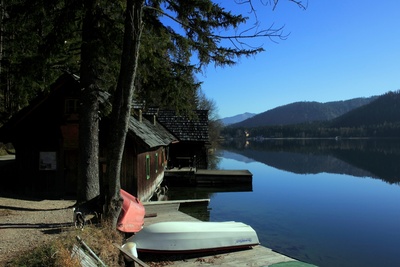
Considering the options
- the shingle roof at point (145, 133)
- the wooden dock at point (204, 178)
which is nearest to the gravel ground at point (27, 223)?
the shingle roof at point (145, 133)

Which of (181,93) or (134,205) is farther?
(181,93)

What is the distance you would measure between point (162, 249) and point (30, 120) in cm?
1062

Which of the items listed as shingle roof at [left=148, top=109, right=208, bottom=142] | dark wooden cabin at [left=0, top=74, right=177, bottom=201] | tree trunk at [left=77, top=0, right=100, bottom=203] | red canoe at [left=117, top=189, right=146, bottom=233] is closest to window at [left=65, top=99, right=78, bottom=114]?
dark wooden cabin at [left=0, top=74, right=177, bottom=201]

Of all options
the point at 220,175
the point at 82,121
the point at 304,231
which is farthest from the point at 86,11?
the point at 220,175

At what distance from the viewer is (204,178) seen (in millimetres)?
29797

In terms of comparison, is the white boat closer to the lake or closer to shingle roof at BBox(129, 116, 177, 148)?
the lake

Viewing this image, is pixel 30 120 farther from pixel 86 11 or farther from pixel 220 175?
pixel 220 175

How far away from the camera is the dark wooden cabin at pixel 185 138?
34438 millimetres

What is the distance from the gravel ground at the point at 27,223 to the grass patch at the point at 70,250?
2.04 ft

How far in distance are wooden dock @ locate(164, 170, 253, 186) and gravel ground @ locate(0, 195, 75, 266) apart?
15.4m

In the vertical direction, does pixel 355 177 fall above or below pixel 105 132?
below

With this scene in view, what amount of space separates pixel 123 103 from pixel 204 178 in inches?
872

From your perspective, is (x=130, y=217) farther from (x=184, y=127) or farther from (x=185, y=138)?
(x=184, y=127)

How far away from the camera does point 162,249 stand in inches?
368
